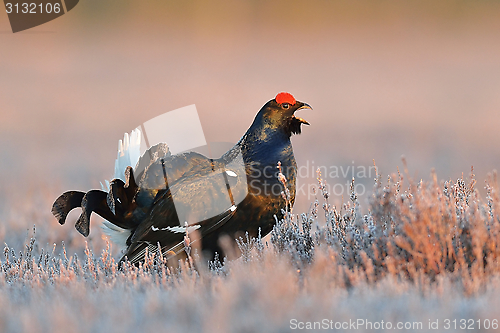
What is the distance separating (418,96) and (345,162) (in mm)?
10613

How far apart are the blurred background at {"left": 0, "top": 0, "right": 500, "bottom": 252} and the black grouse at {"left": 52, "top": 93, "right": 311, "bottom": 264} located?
2.01ft

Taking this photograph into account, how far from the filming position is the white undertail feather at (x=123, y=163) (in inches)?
148

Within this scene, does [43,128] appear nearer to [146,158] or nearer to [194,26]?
[146,158]

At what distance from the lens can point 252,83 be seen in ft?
67.7

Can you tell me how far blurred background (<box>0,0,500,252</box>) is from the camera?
10.3 meters

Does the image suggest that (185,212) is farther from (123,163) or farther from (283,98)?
(283,98)

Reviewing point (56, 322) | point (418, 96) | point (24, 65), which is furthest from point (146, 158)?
point (24, 65)

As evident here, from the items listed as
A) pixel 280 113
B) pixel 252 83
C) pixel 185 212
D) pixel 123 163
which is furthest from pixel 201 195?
pixel 252 83

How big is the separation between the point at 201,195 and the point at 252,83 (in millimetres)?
17994

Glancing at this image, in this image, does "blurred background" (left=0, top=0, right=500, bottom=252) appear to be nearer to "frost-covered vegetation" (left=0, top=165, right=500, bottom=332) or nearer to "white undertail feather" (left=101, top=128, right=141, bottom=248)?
"frost-covered vegetation" (left=0, top=165, right=500, bottom=332)

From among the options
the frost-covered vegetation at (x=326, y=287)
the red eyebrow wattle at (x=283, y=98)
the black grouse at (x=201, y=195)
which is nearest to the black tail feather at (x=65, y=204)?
the black grouse at (x=201, y=195)

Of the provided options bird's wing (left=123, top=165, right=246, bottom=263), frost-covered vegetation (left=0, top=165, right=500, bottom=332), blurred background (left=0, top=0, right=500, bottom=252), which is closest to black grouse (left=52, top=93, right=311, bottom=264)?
bird's wing (left=123, top=165, right=246, bottom=263)

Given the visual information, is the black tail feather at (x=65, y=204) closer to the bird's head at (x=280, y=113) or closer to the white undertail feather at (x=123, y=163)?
the white undertail feather at (x=123, y=163)

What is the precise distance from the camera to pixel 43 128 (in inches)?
573
